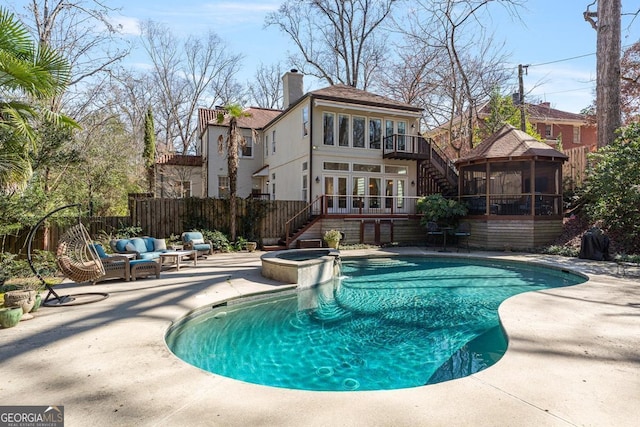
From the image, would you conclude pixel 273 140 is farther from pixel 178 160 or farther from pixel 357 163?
pixel 178 160

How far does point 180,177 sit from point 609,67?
978 inches

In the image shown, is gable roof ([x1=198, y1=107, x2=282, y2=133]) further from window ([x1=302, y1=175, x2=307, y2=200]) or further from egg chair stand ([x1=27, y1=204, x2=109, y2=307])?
egg chair stand ([x1=27, y1=204, x2=109, y2=307])

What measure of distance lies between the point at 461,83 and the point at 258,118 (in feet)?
44.5

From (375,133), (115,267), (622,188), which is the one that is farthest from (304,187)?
(622,188)

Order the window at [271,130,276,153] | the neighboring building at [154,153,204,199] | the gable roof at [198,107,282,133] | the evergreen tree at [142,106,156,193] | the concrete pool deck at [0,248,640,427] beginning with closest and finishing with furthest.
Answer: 1. the concrete pool deck at [0,248,640,427]
2. the evergreen tree at [142,106,156,193]
3. the window at [271,130,276,153]
4. the gable roof at [198,107,282,133]
5. the neighboring building at [154,153,204,199]

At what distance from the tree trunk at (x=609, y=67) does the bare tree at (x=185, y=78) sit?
25632 millimetres

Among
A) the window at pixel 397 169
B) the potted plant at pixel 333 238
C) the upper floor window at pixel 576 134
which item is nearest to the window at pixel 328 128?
the window at pixel 397 169

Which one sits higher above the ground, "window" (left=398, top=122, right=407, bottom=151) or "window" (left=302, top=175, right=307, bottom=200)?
"window" (left=398, top=122, right=407, bottom=151)

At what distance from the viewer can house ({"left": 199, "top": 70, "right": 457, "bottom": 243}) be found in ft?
51.7

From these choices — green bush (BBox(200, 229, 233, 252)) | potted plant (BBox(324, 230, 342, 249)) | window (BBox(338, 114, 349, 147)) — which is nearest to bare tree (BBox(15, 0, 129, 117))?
green bush (BBox(200, 229, 233, 252))

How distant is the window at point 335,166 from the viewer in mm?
16625

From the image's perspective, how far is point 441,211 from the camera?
49.2 feet

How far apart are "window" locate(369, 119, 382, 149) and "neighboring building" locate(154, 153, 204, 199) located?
498 inches

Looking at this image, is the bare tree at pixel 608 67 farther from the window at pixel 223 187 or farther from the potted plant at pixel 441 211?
the window at pixel 223 187
